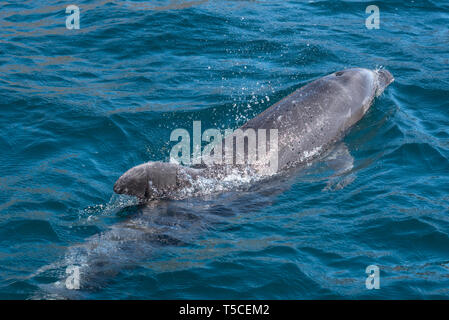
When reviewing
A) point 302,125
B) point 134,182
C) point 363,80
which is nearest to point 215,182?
point 134,182

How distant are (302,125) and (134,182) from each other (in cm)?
366

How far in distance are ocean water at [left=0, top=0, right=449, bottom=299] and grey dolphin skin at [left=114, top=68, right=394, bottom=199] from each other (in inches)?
12.0

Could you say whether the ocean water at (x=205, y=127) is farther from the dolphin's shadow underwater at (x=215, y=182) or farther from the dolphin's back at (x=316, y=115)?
the dolphin's back at (x=316, y=115)

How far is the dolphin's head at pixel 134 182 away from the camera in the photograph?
8898mm

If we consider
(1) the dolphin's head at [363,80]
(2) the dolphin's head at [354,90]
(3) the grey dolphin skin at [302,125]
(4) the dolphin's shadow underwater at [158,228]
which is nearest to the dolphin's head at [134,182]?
(3) the grey dolphin skin at [302,125]

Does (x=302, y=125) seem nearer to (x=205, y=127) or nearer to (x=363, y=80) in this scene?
(x=205, y=127)

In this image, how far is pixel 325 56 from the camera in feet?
52.9

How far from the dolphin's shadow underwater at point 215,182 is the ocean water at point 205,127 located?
4 centimetres

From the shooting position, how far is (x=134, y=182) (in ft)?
29.5

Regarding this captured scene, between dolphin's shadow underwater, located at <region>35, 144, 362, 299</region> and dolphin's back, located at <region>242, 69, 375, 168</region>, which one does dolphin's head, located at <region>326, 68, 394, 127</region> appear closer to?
dolphin's back, located at <region>242, 69, 375, 168</region>
